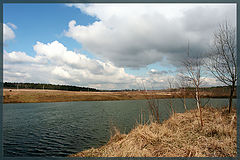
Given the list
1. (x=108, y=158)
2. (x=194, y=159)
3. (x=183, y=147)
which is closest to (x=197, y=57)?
(x=183, y=147)

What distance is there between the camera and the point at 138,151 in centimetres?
567

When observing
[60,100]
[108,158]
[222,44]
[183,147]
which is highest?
[222,44]

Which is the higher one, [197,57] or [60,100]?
[197,57]

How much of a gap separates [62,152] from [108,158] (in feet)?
18.9

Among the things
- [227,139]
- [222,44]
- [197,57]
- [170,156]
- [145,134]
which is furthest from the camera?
[222,44]

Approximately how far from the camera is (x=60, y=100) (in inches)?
2800

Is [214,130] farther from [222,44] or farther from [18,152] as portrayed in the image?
[18,152]

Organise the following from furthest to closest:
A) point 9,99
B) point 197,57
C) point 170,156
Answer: point 9,99
point 197,57
point 170,156

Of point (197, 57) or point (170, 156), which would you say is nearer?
point (170, 156)

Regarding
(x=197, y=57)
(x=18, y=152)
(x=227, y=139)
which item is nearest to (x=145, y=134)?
(x=227, y=139)

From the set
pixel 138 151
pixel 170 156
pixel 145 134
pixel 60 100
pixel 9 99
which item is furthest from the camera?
pixel 60 100

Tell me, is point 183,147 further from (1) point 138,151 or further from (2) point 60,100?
(2) point 60,100

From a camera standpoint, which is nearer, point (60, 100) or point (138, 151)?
point (138, 151)

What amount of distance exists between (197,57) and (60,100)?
7205cm
